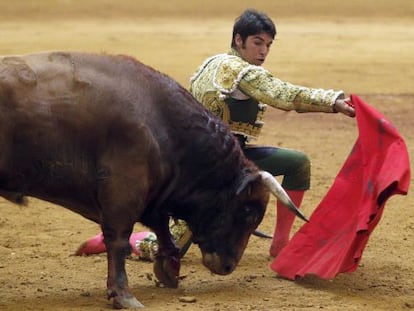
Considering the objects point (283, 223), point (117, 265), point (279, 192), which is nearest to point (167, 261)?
point (117, 265)

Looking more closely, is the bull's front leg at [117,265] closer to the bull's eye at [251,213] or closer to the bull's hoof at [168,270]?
the bull's hoof at [168,270]

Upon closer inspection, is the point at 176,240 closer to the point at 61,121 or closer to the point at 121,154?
the point at 121,154

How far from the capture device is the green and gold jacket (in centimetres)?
656

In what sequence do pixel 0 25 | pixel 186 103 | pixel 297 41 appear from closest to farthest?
1. pixel 186 103
2. pixel 297 41
3. pixel 0 25

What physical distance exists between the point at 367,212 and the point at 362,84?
1032cm

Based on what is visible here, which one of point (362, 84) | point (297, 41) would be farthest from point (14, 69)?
point (297, 41)

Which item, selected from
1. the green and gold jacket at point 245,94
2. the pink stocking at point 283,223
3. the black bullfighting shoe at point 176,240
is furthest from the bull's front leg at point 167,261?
the pink stocking at point 283,223

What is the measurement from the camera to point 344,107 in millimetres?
6570

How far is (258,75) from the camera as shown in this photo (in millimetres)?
6668

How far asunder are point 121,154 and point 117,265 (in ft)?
1.96

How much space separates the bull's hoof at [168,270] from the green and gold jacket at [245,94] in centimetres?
95

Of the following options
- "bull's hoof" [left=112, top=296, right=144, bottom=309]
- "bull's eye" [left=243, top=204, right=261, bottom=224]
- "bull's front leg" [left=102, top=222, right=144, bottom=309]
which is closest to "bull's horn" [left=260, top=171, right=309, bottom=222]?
"bull's eye" [left=243, top=204, right=261, bottom=224]

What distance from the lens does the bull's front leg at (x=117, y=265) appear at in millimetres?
6102

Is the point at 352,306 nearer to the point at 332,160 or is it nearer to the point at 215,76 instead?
the point at 215,76
